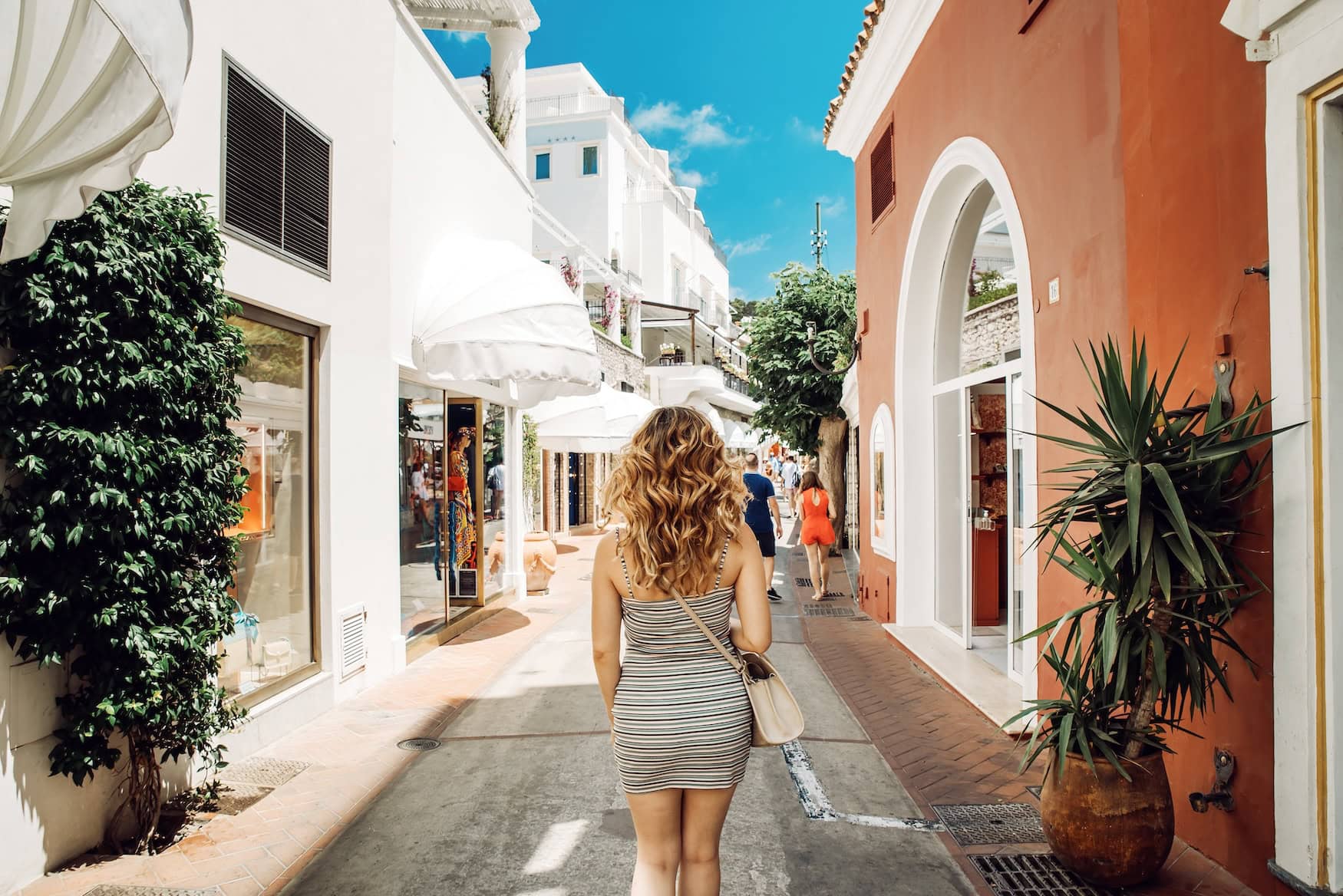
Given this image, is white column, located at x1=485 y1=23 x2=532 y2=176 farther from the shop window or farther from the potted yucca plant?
the potted yucca plant

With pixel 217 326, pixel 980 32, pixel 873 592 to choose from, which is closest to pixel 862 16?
pixel 980 32

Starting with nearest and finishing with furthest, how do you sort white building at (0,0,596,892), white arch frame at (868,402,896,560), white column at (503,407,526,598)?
white building at (0,0,596,892), white arch frame at (868,402,896,560), white column at (503,407,526,598)

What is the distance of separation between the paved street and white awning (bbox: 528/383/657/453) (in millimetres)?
9982

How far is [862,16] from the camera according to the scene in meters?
9.53

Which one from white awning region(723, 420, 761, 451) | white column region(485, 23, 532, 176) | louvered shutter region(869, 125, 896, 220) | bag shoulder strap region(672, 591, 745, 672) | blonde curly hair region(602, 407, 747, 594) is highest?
white column region(485, 23, 532, 176)

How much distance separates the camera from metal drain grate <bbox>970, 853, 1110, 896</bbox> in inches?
141

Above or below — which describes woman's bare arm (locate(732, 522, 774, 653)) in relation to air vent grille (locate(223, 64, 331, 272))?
below

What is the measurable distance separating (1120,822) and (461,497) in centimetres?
811

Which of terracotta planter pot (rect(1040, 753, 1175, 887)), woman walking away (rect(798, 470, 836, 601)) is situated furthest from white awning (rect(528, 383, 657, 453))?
terracotta planter pot (rect(1040, 753, 1175, 887))

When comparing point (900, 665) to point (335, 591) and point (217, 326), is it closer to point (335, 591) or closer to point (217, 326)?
point (335, 591)

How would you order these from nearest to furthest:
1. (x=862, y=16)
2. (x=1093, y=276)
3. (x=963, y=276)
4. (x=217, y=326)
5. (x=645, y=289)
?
1. (x=217, y=326)
2. (x=1093, y=276)
3. (x=963, y=276)
4. (x=862, y=16)
5. (x=645, y=289)

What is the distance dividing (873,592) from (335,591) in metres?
6.66

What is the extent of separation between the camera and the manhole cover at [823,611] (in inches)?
427

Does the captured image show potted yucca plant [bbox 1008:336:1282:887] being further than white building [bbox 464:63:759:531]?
No
